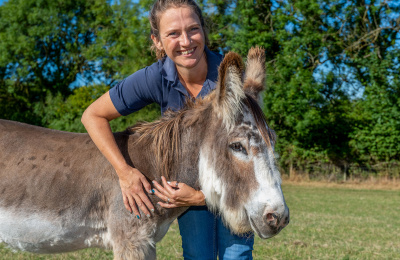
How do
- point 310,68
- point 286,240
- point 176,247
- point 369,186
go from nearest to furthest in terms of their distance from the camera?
point 176,247 → point 286,240 → point 369,186 → point 310,68

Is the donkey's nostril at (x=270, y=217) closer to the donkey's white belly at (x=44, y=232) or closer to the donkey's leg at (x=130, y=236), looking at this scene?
the donkey's leg at (x=130, y=236)

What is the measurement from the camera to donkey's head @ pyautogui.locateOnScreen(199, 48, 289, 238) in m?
2.37

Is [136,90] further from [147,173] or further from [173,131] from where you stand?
[147,173]

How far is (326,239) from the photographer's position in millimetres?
7426

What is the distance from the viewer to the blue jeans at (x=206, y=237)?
307 centimetres

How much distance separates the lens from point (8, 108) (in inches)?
1387

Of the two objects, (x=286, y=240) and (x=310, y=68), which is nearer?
(x=286, y=240)

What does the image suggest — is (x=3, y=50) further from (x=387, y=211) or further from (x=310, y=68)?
(x=387, y=211)

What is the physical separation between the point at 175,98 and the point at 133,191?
2.76ft

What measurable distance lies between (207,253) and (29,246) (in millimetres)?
1316

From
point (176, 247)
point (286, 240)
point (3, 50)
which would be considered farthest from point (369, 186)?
point (3, 50)

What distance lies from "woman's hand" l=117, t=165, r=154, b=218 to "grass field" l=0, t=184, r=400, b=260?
10.5 ft

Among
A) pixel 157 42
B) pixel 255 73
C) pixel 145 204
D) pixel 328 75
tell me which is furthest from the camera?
pixel 328 75

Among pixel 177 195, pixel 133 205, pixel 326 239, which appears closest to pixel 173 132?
pixel 177 195
